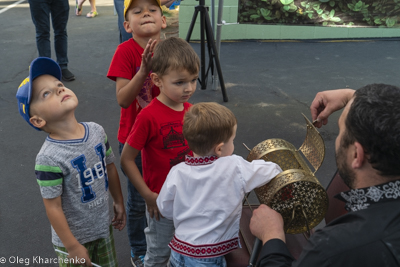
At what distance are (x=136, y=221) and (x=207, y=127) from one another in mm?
958

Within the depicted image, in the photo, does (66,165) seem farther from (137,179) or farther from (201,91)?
(201,91)

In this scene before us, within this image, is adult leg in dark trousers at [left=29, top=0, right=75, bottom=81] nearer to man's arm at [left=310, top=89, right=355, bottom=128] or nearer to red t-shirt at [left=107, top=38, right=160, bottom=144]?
red t-shirt at [left=107, top=38, right=160, bottom=144]

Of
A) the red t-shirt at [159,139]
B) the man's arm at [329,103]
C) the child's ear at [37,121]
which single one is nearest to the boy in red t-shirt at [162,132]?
the red t-shirt at [159,139]

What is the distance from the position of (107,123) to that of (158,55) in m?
2.39

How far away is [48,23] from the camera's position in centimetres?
469

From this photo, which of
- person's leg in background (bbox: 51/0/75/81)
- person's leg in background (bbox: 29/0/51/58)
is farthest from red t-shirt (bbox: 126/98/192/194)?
person's leg in background (bbox: 51/0/75/81)

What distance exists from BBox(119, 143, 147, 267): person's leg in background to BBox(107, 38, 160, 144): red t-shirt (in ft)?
0.58

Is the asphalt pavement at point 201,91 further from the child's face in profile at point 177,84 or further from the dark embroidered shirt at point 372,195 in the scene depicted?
the dark embroidered shirt at point 372,195

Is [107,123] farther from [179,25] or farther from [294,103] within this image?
[179,25]

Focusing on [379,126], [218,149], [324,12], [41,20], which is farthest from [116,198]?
[324,12]

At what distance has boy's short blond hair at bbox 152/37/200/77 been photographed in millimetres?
1575

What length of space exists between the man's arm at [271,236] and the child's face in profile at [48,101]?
0.83 m

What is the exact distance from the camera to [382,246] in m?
0.96

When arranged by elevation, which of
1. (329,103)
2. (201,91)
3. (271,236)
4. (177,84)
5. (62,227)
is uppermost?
(177,84)
